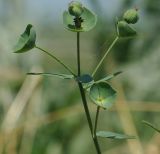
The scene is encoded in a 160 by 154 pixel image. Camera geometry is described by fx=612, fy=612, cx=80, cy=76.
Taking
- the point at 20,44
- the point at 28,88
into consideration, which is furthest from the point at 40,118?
the point at 20,44

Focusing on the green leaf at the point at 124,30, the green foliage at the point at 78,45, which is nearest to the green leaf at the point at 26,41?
the green foliage at the point at 78,45

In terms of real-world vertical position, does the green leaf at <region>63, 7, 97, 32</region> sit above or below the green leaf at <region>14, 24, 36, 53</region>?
above

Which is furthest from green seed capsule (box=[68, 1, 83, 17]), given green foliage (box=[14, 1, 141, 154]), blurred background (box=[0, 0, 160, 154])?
blurred background (box=[0, 0, 160, 154])

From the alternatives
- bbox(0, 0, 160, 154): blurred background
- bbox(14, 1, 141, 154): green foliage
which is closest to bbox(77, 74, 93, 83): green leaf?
bbox(14, 1, 141, 154): green foliage

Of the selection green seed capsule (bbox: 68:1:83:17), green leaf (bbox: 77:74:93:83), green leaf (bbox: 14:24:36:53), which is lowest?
green leaf (bbox: 77:74:93:83)

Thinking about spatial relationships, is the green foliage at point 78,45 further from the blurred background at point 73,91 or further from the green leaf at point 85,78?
the blurred background at point 73,91

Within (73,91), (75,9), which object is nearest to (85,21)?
(75,9)

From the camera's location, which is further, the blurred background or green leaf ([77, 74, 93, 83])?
the blurred background

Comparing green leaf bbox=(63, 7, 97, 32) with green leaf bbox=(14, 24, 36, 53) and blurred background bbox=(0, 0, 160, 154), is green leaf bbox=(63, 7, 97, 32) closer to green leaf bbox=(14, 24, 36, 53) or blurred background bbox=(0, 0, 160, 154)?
green leaf bbox=(14, 24, 36, 53)
